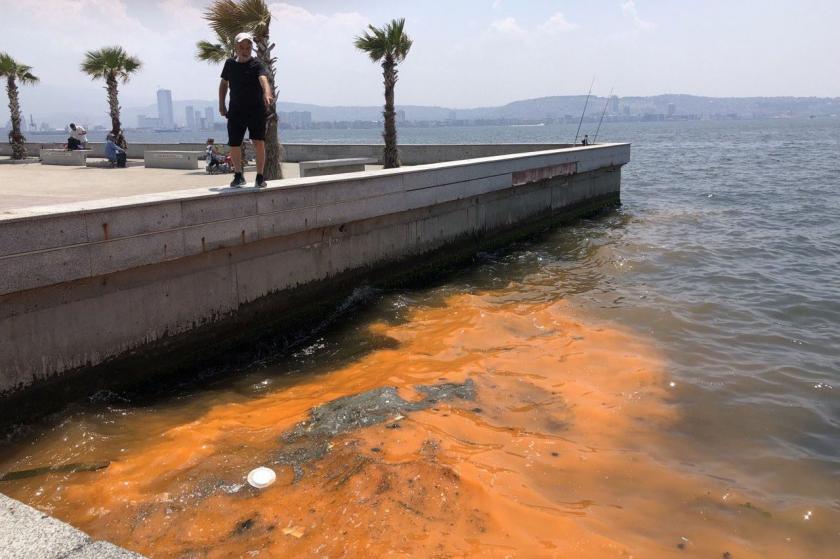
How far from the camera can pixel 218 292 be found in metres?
7.36

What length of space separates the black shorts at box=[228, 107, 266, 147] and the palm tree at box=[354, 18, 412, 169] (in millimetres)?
10023

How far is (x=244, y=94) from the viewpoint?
7227mm

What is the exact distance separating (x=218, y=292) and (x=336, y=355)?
1559 millimetres

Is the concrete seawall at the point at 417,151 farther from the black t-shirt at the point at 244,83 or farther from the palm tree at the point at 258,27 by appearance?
the black t-shirt at the point at 244,83

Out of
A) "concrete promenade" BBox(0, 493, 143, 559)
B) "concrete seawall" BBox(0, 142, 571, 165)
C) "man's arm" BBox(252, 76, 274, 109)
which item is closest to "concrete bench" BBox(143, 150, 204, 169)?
"concrete seawall" BBox(0, 142, 571, 165)

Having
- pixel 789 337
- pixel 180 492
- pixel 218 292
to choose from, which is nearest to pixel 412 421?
pixel 180 492

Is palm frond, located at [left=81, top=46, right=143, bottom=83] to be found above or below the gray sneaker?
above

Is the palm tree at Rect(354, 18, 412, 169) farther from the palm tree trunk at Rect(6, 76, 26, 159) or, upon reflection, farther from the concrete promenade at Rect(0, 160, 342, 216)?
the palm tree trunk at Rect(6, 76, 26, 159)

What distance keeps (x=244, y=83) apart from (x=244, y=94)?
0.39 feet

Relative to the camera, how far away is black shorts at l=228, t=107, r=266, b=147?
24.1ft

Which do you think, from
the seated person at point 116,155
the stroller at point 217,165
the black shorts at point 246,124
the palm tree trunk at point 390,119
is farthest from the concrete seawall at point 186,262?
the seated person at point 116,155

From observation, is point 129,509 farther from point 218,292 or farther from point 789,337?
point 789,337

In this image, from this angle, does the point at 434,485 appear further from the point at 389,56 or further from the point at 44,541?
the point at 389,56

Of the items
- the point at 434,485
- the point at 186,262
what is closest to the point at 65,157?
the point at 186,262
